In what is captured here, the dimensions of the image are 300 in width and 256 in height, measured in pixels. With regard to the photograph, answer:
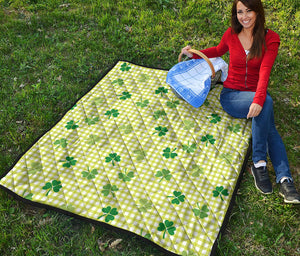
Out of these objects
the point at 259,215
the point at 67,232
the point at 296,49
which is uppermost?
the point at 296,49

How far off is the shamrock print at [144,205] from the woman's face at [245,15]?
2003 mm

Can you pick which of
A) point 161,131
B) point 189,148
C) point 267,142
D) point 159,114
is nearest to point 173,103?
point 159,114

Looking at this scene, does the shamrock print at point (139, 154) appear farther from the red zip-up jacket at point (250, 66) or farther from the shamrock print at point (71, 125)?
the red zip-up jacket at point (250, 66)

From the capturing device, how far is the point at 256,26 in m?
3.07

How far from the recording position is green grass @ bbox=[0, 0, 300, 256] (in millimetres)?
2660

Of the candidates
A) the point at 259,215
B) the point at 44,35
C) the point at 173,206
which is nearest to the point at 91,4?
the point at 44,35

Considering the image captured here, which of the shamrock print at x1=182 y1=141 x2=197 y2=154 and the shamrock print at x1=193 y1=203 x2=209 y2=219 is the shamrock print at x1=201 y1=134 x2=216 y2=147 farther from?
the shamrock print at x1=193 y1=203 x2=209 y2=219

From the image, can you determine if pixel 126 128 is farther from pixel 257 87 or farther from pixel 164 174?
pixel 257 87

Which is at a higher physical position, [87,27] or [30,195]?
[87,27]

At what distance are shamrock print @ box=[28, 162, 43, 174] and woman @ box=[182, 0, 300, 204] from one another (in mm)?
2128

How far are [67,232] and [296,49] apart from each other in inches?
156

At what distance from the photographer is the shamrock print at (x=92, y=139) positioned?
3.30 meters

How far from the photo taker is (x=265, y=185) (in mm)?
2928

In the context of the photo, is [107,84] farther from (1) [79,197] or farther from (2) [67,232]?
(2) [67,232]
